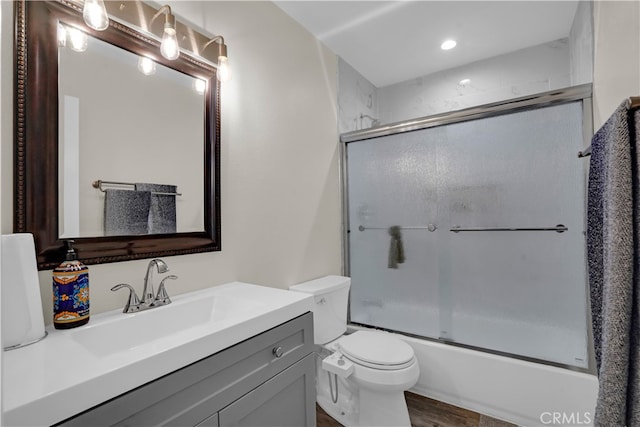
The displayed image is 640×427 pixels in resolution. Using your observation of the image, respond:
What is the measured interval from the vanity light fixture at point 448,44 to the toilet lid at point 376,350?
6.67ft

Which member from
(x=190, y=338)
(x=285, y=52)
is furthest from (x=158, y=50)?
(x=190, y=338)

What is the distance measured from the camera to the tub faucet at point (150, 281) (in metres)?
1.14

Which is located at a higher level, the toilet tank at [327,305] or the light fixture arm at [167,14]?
the light fixture arm at [167,14]

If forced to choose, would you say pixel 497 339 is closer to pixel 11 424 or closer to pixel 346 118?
pixel 346 118

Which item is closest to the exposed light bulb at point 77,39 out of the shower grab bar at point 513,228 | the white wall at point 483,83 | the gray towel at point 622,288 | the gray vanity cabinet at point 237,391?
the gray vanity cabinet at point 237,391

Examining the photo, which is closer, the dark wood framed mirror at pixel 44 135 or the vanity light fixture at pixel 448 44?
the dark wood framed mirror at pixel 44 135

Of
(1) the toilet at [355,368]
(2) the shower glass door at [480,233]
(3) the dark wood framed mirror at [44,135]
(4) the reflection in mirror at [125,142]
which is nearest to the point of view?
(3) the dark wood framed mirror at [44,135]

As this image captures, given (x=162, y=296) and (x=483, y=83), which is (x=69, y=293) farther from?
(x=483, y=83)

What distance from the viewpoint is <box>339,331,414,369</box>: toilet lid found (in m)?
1.57

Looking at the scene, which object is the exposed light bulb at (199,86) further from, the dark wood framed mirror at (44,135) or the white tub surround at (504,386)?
the white tub surround at (504,386)

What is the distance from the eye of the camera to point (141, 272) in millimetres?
1194

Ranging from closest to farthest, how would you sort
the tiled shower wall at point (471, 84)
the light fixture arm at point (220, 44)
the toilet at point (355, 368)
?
1. the light fixture arm at point (220, 44)
2. the toilet at point (355, 368)
3. the tiled shower wall at point (471, 84)

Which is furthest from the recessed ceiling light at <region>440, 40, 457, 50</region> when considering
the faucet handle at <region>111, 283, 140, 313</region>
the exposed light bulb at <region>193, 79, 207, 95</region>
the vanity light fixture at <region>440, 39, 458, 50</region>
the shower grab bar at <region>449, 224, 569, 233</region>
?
the faucet handle at <region>111, 283, 140, 313</region>

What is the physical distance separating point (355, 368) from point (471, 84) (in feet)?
7.65
